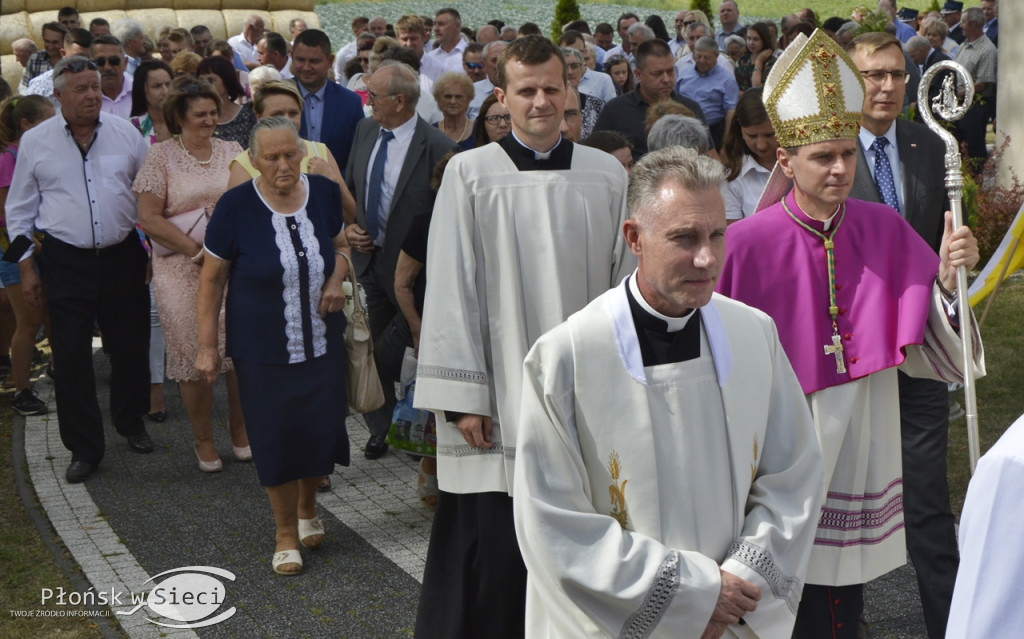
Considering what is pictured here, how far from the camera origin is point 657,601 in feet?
10.0

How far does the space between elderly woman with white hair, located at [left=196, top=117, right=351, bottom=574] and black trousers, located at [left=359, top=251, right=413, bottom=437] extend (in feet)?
2.87

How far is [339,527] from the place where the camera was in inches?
258

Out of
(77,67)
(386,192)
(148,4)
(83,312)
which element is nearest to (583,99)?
(386,192)

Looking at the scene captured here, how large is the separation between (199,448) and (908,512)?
4.20m

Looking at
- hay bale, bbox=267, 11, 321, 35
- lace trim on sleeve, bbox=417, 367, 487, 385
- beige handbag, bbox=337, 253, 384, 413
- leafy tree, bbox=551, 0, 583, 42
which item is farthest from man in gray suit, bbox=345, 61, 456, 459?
hay bale, bbox=267, 11, 321, 35

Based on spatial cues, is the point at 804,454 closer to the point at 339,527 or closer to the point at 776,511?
the point at 776,511

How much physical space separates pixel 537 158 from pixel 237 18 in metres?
24.9

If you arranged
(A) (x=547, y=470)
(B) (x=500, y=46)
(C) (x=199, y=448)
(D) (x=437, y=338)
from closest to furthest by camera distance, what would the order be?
(A) (x=547, y=470), (D) (x=437, y=338), (C) (x=199, y=448), (B) (x=500, y=46)

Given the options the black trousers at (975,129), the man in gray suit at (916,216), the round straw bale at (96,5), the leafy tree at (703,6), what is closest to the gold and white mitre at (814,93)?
the man in gray suit at (916,216)

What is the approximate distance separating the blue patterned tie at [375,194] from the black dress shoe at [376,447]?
47.8 inches

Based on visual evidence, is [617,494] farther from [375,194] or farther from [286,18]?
[286,18]

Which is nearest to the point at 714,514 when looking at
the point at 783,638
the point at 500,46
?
the point at 783,638

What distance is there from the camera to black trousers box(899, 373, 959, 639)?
480cm

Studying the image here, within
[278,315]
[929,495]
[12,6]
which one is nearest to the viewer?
[929,495]
